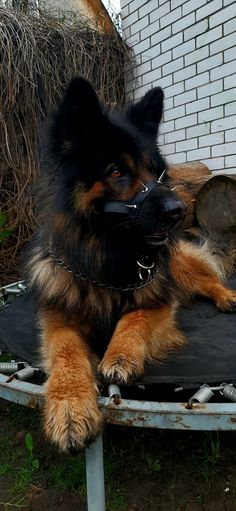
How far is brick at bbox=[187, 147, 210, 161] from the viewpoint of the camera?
16.9ft

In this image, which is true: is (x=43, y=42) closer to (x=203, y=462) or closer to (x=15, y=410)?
(x=15, y=410)

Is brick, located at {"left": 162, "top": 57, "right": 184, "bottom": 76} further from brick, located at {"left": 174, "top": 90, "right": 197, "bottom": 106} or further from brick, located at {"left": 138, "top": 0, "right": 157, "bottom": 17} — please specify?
brick, located at {"left": 138, "top": 0, "right": 157, "bottom": 17}

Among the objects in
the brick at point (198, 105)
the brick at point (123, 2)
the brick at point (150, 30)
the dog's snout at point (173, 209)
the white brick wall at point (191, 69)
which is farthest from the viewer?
the brick at point (123, 2)

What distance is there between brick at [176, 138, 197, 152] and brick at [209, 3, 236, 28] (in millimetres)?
1311

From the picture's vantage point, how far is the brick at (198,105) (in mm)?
5092

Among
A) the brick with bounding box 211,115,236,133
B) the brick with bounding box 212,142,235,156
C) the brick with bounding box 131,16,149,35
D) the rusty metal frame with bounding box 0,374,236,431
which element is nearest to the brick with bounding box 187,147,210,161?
the brick with bounding box 212,142,235,156

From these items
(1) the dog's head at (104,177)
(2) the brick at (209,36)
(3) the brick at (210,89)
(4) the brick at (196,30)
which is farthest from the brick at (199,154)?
(1) the dog's head at (104,177)

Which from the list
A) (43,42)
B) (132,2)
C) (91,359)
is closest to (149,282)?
(91,359)

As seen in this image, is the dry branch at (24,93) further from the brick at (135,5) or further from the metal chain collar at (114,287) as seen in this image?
the metal chain collar at (114,287)

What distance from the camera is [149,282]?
2.42 m

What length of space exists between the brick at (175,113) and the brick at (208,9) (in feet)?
3.45

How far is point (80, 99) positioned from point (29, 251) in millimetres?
1200

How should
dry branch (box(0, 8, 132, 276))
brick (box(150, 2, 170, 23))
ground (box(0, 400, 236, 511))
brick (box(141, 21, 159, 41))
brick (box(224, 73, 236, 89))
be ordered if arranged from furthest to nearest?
1. brick (box(141, 21, 159, 41))
2. brick (box(150, 2, 170, 23))
3. dry branch (box(0, 8, 132, 276))
4. brick (box(224, 73, 236, 89))
5. ground (box(0, 400, 236, 511))

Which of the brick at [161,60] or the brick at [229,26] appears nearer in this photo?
the brick at [229,26]
